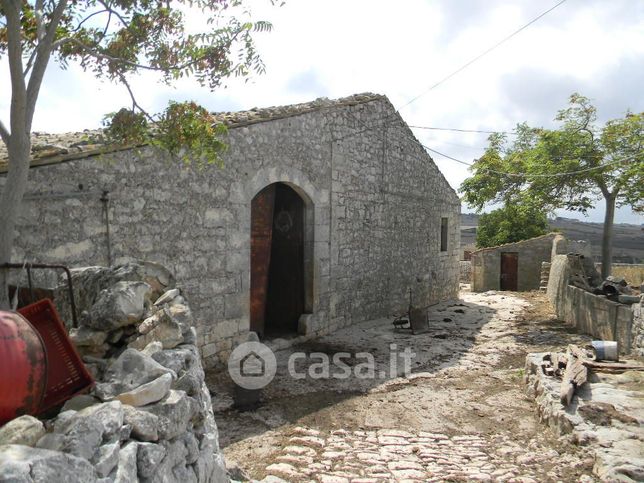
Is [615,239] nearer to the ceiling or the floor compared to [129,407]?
nearer to the ceiling

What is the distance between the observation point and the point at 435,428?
5.07 metres

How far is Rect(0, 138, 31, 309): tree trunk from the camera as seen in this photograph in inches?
115

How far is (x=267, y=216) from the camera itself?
806 centimetres

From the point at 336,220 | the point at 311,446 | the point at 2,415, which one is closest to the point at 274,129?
the point at 336,220

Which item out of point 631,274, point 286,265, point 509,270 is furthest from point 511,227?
point 286,265

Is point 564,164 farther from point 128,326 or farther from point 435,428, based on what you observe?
point 128,326

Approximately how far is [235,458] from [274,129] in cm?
493

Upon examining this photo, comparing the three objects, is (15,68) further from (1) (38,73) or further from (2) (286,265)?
(2) (286,265)

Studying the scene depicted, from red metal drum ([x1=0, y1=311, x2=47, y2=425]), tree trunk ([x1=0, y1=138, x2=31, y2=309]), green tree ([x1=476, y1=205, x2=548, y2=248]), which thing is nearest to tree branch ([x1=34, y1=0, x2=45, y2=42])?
tree trunk ([x1=0, y1=138, x2=31, y2=309])

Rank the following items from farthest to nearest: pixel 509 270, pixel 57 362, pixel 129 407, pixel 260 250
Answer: pixel 509 270 < pixel 260 250 < pixel 57 362 < pixel 129 407

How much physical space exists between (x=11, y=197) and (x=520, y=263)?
738 inches

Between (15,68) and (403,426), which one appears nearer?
(15,68)

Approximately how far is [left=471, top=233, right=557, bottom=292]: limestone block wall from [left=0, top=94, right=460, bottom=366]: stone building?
696 centimetres

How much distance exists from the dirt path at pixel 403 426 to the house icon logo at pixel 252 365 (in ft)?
0.57
